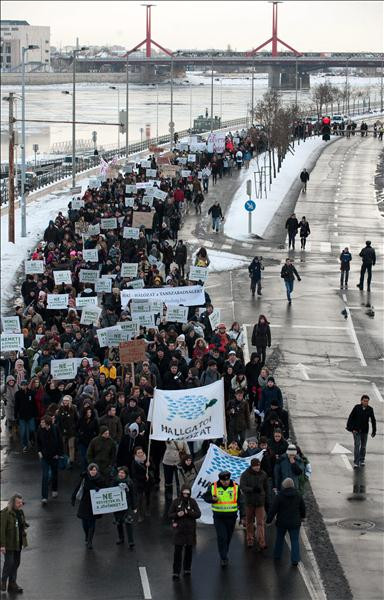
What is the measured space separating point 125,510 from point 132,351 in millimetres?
4003

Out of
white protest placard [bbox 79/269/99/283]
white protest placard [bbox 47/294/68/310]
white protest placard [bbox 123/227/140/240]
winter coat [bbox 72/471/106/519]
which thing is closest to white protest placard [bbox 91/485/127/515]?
winter coat [bbox 72/471/106/519]

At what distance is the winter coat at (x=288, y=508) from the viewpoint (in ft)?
50.8

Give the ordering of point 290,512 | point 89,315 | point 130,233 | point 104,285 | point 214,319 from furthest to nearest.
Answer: point 130,233 < point 104,285 < point 214,319 < point 89,315 < point 290,512

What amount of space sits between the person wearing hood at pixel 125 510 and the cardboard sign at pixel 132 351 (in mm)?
3583

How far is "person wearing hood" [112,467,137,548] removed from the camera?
15898mm

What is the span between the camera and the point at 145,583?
14883 millimetres

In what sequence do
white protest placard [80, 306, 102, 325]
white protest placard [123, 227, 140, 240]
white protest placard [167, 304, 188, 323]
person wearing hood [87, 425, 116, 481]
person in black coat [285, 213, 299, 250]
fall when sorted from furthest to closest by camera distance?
person in black coat [285, 213, 299, 250] < white protest placard [123, 227, 140, 240] < white protest placard [80, 306, 102, 325] < white protest placard [167, 304, 188, 323] < person wearing hood [87, 425, 116, 481]

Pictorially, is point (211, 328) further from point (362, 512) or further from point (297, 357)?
point (362, 512)

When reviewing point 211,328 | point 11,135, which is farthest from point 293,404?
point 11,135

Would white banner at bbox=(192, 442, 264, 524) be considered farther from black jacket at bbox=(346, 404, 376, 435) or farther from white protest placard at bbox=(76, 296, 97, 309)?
white protest placard at bbox=(76, 296, 97, 309)

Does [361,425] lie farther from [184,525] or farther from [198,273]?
[198,273]

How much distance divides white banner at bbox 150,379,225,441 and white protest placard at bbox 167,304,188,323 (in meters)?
7.04

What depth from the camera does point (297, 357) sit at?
27438 millimetres

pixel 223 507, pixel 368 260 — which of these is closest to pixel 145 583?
pixel 223 507
